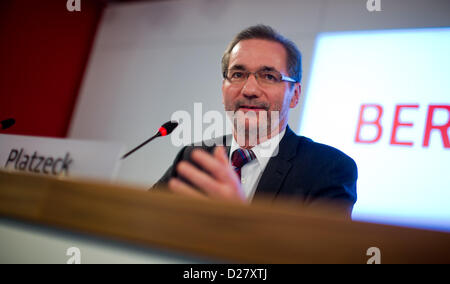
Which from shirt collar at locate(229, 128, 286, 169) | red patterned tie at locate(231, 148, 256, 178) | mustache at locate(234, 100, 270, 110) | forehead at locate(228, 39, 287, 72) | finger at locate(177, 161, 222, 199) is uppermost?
forehead at locate(228, 39, 287, 72)

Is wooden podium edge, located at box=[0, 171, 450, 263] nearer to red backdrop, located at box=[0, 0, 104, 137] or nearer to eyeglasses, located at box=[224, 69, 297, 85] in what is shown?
eyeglasses, located at box=[224, 69, 297, 85]

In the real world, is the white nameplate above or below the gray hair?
below

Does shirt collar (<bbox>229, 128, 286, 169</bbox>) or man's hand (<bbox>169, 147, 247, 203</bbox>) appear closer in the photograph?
man's hand (<bbox>169, 147, 247, 203</bbox>)

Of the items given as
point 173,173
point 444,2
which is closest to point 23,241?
point 173,173

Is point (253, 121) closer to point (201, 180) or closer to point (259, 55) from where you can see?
point (259, 55)

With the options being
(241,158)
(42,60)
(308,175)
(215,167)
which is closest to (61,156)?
(241,158)

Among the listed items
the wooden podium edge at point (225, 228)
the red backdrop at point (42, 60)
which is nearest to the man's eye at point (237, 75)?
the wooden podium edge at point (225, 228)

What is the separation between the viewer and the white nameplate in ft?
3.42

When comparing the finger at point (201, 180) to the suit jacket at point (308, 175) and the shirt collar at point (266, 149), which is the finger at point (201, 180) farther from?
the shirt collar at point (266, 149)

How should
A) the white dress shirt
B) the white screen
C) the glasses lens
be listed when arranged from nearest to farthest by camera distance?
the white dress shirt < the glasses lens < the white screen

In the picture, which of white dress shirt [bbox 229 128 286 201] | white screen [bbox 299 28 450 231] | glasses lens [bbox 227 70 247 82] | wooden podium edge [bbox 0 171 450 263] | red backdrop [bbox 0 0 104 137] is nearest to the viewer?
wooden podium edge [bbox 0 171 450 263]

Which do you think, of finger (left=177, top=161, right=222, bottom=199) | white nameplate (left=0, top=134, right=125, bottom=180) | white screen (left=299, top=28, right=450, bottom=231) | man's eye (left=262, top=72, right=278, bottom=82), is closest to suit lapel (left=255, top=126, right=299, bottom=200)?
man's eye (left=262, top=72, right=278, bottom=82)

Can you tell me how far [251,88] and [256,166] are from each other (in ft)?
1.36

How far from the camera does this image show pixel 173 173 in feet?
4.84
